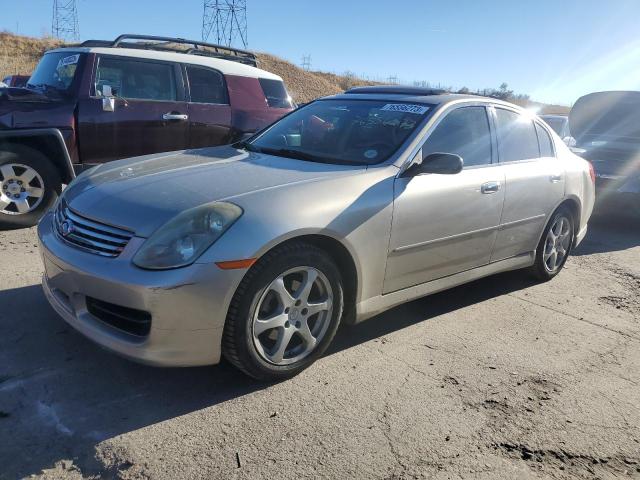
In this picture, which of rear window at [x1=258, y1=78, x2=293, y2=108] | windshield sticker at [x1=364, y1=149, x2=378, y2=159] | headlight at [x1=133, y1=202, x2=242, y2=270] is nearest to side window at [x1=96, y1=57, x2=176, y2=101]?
rear window at [x1=258, y1=78, x2=293, y2=108]

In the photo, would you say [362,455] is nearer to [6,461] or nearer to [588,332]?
[6,461]

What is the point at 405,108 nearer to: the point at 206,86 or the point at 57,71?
the point at 206,86

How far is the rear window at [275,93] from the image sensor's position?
25.4 ft

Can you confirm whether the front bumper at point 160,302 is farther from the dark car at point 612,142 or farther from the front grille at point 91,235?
A: the dark car at point 612,142

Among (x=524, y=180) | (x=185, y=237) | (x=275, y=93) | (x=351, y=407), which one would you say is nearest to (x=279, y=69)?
(x=275, y=93)

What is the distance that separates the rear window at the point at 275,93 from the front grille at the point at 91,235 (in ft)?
16.1

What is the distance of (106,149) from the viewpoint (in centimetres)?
631

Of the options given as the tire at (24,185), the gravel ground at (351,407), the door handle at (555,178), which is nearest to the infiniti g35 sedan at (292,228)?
the door handle at (555,178)

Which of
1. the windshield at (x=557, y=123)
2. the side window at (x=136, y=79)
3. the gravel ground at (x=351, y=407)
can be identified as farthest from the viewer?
the windshield at (x=557, y=123)

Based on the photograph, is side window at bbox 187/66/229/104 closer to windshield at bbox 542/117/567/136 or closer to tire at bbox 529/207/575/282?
tire at bbox 529/207/575/282

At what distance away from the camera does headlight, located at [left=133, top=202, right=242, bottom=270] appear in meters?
2.68

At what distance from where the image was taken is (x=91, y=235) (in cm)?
294

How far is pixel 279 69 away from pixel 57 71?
45.5m

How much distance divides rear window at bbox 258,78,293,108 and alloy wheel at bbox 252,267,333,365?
504 cm
